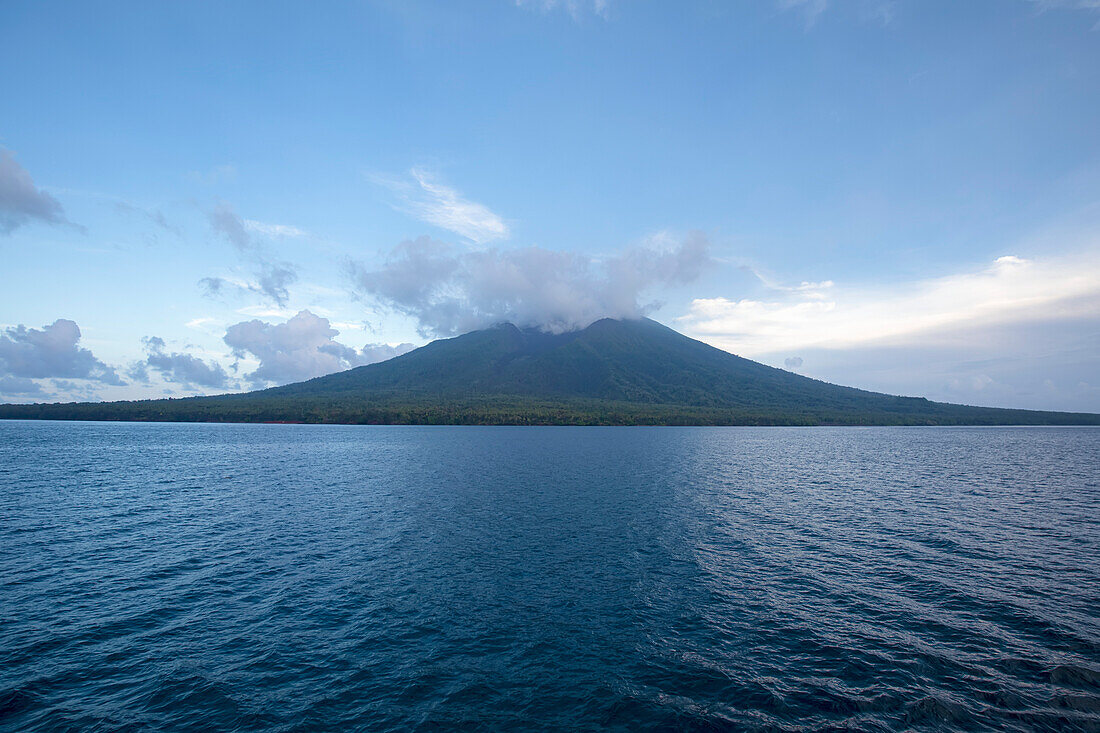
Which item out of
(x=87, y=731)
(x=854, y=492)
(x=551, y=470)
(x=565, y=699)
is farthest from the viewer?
(x=551, y=470)

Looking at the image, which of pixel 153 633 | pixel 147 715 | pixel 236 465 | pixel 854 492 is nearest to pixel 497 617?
pixel 147 715

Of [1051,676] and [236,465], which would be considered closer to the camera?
[1051,676]

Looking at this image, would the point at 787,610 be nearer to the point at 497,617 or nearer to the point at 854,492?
the point at 497,617

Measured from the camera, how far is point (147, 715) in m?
18.1

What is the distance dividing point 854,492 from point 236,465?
97879 millimetres

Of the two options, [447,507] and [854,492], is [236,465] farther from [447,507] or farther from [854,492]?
[854,492]

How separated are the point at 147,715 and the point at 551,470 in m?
66.5

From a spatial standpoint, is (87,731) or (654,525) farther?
(654,525)

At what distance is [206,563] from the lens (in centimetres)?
3506

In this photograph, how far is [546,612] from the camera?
27.0 metres

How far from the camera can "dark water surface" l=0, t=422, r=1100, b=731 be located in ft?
61.5

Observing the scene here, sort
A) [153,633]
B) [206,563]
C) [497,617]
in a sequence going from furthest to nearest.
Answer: [206,563], [497,617], [153,633]

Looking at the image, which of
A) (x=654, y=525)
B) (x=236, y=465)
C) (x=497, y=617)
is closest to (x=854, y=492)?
(x=654, y=525)

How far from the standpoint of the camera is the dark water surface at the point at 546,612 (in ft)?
61.5
